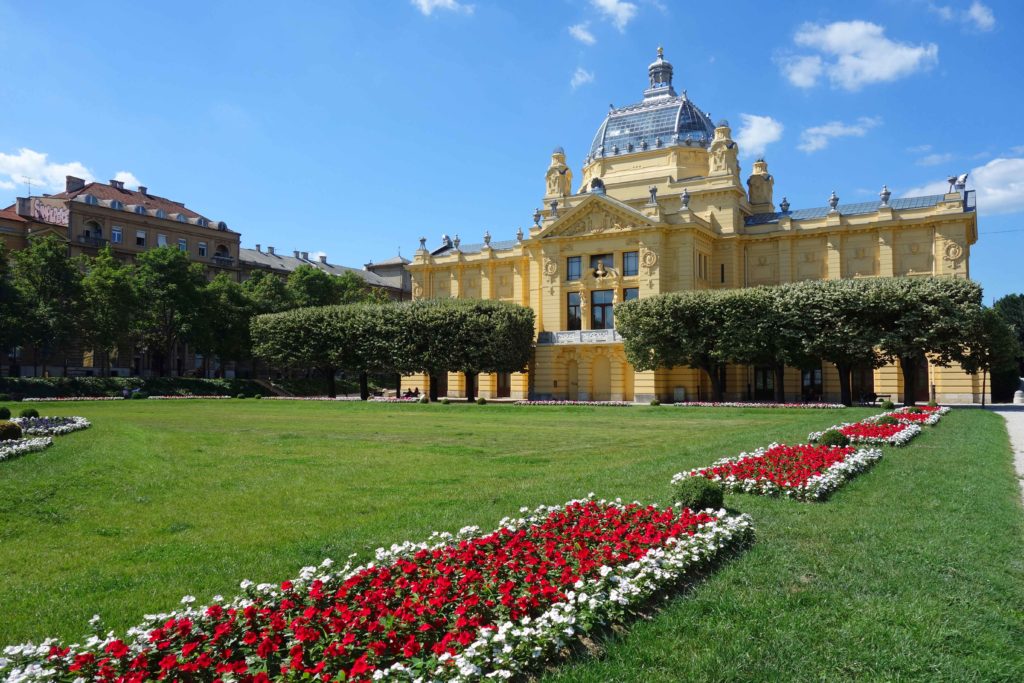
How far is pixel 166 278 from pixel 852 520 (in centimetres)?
7283

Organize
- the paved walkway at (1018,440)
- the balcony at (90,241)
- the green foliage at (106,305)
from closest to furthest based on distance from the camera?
1. the paved walkway at (1018,440)
2. the green foliage at (106,305)
3. the balcony at (90,241)

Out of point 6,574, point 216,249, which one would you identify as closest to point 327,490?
point 6,574

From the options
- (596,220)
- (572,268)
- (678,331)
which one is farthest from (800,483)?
(572,268)

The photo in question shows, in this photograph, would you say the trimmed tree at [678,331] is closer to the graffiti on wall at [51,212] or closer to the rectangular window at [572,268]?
the rectangular window at [572,268]

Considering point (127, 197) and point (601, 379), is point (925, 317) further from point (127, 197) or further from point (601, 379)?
point (127, 197)

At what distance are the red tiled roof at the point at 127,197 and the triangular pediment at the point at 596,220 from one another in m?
53.7

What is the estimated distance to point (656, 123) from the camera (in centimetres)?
7475

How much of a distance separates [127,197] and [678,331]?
240 feet

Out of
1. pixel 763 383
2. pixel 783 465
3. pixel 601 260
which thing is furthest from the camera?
pixel 601 260

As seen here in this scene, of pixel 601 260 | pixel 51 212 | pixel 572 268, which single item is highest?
pixel 51 212

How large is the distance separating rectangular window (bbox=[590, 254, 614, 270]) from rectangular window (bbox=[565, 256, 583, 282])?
1.24 meters

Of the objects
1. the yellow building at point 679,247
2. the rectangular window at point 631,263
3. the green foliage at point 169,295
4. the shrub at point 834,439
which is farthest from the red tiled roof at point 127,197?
the shrub at point 834,439

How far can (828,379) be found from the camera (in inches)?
2443

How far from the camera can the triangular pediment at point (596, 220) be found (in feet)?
214
